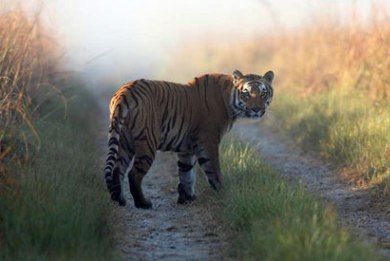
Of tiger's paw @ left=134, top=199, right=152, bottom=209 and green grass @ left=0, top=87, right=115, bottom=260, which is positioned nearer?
green grass @ left=0, top=87, right=115, bottom=260

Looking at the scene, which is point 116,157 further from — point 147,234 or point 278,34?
point 278,34

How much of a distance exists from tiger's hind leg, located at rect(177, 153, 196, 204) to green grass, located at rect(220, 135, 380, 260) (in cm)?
48

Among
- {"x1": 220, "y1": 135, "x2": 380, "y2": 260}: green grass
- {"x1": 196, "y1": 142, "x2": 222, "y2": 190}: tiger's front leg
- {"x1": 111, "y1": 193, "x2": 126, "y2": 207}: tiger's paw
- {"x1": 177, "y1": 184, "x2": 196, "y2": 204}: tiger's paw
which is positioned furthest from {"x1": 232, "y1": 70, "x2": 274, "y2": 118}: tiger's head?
{"x1": 111, "y1": 193, "x2": 126, "y2": 207}: tiger's paw

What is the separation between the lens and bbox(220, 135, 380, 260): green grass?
5137 mm

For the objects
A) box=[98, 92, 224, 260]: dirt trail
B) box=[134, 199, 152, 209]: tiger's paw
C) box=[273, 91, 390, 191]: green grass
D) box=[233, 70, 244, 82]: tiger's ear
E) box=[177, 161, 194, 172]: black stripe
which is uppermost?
box=[233, 70, 244, 82]: tiger's ear

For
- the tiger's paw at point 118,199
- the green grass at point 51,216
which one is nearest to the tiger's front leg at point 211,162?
the tiger's paw at point 118,199

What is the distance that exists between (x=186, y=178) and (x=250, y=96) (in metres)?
1.04

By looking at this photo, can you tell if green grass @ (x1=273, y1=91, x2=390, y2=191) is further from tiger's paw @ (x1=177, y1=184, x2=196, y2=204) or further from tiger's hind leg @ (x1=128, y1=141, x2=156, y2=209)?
tiger's hind leg @ (x1=128, y1=141, x2=156, y2=209)

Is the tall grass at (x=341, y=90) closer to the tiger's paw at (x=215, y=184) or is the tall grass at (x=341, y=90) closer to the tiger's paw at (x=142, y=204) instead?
the tiger's paw at (x=215, y=184)

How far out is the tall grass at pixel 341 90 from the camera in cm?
971

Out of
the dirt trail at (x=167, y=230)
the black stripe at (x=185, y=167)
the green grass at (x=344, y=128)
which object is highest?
the green grass at (x=344, y=128)

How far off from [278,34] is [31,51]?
10409 millimetres

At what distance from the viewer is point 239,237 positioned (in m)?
6.12

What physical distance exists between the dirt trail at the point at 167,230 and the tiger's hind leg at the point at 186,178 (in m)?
0.09
